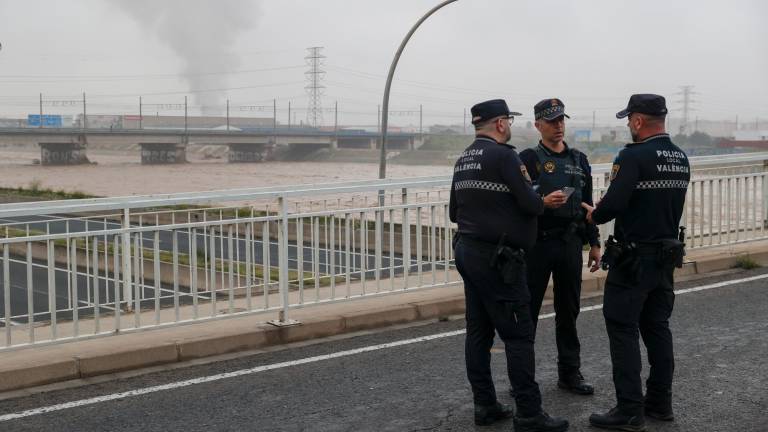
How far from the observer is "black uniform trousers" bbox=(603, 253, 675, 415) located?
17.5 feet

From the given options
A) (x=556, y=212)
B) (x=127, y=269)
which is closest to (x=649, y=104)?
(x=556, y=212)

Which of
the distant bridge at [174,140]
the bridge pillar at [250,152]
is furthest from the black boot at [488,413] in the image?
the bridge pillar at [250,152]

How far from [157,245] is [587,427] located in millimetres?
3462

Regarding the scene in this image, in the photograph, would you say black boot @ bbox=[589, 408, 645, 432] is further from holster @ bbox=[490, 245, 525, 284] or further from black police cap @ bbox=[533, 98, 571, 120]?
black police cap @ bbox=[533, 98, 571, 120]

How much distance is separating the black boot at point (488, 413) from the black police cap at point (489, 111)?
5.19 feet

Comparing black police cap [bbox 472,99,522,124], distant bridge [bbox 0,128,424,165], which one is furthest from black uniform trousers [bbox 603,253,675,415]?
distant bridge [bbox 0,128,424,165]

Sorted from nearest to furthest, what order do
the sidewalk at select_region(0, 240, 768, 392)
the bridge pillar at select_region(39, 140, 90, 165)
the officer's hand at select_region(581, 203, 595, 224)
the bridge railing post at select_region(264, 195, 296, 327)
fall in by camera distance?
the officer's hand at select_region(581, 203, 595, 224), the sidewalk at select_region(0, 240, 768, 392), the bridge railing post at select_region(264, 195, 296, 327), the bridge pillar at select_region(39, 140, 90, 165)

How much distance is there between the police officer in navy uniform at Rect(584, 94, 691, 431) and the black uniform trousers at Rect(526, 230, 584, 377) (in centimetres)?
50

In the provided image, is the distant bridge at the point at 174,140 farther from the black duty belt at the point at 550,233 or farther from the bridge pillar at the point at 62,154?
the black duty belt at the point at 550,233

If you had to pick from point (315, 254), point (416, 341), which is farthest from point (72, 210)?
point (416, 341)

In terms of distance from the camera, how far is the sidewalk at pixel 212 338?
6586mm

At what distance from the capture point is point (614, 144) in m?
85.4

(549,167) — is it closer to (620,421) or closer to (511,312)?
(511,312)

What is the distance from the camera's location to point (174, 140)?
287ft
